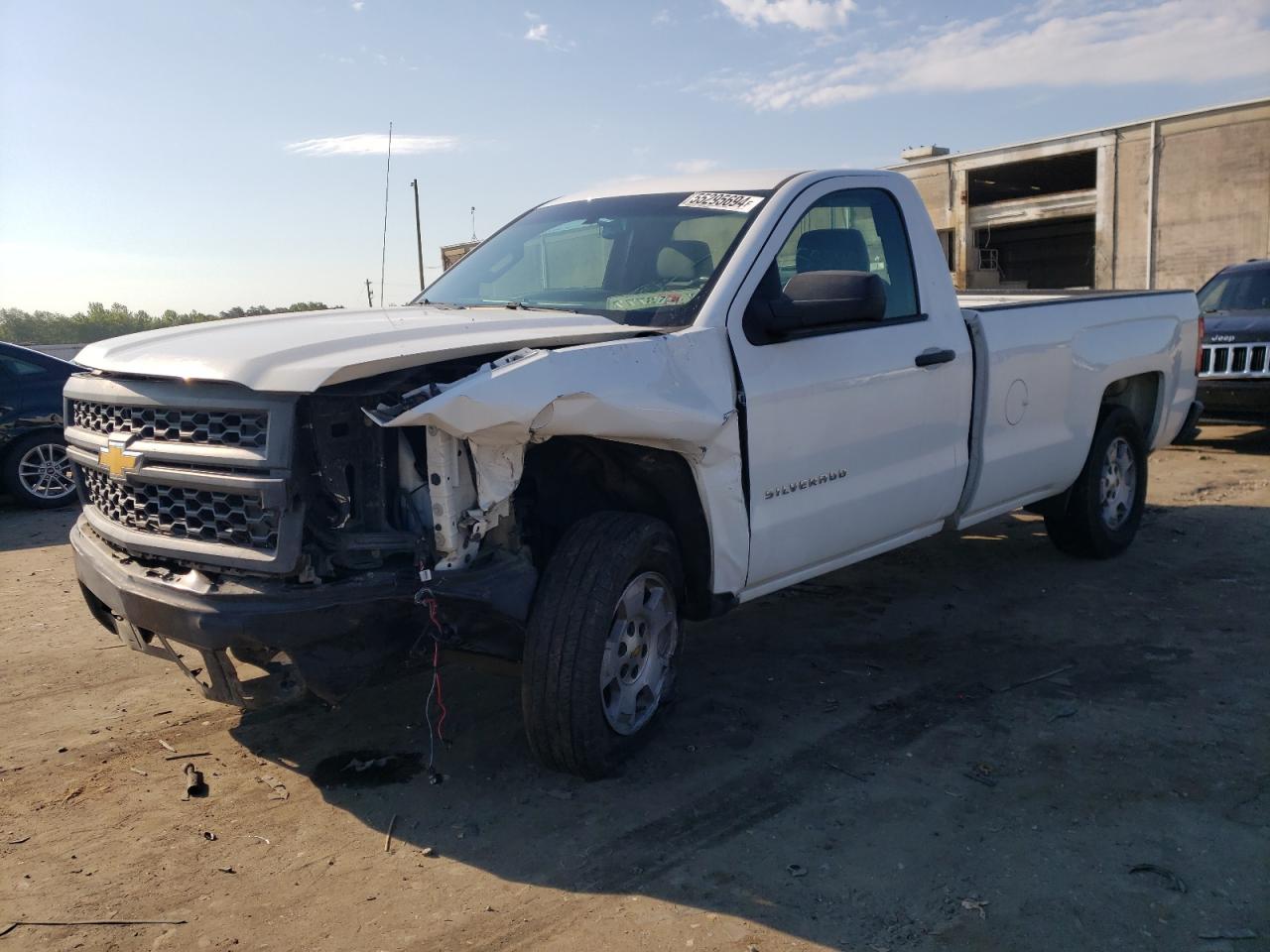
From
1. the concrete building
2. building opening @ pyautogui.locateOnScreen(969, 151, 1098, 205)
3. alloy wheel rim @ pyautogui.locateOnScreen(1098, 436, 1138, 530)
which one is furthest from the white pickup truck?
building opening @ pyautogui.locateOnScreen(969, 151, 1098, 205)

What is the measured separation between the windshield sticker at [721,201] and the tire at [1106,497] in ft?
9.83

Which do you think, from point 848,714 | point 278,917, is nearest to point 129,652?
point 278,917

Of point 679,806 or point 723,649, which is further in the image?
point 723,649

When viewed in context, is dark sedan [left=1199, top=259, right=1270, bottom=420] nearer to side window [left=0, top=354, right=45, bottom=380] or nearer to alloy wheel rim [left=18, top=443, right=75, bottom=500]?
alloy wheel rim [left=18, top=443, right=75, bottom=500]

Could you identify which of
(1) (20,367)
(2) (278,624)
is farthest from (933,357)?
(1) (20,367)

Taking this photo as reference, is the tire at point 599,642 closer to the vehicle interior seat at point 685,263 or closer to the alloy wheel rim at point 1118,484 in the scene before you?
the vehicle interior seat at point 685,263

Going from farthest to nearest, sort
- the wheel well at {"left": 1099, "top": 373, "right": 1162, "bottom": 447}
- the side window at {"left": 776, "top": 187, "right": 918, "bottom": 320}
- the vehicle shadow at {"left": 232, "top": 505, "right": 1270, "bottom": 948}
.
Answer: the wheel well at {"left": 1099, "top": 373, "right": 1162, "bottom": 447}
the side window at {"left": 776, "top": 187, "right": 918, "bottom": 320}
the vehicle shadow at {"left": 232, "top": 505, "right": 1270, "bottom": 948}

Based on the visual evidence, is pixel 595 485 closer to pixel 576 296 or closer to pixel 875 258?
pixel 576 296

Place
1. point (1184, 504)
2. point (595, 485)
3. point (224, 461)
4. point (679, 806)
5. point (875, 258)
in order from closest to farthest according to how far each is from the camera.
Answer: point (224, 461)
point (679, 806)
point (595, 485)
point (875, 258)
point (1184, 504)

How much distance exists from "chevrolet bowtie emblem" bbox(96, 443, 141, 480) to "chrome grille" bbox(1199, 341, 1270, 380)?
943cm

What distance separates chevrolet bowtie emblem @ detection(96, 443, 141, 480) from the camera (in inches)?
135

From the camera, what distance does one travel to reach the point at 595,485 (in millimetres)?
3930

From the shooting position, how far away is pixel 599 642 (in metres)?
3.46

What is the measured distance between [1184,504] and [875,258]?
183 inches
